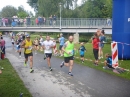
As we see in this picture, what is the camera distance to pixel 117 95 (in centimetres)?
724

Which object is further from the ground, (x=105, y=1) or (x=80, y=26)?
(x=105, y=1)

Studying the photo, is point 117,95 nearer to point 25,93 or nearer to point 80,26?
point 25,93

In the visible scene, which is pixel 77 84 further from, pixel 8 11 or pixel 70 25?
pixel 8 11

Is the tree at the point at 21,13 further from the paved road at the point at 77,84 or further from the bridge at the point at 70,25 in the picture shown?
the paved road at the point at 77,84

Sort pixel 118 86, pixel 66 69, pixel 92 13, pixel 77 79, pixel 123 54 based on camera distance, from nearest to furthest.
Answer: pixel 118 86
pixel 77 79
pixel 66 69
pixel 123 54
pixel 92 13

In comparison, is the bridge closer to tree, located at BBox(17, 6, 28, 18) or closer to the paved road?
the paved road

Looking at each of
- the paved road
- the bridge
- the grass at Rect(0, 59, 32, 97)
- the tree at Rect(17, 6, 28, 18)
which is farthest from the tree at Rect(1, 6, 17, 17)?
the grass at Rect(0, 59, 32, 97)

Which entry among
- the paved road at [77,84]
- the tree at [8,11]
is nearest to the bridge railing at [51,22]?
the paved road at [77,84]

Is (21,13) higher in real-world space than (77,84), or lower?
higher

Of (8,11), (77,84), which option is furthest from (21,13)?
(77,84)

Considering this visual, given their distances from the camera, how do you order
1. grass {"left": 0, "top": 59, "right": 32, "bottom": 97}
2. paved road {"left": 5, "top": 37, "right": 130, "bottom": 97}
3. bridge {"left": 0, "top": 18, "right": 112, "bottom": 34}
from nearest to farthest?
grass {"left": 0, "top": 59, "right": 32, "bottom": 97} < paved road {"left": 5, "top": 37, "right": 130, "bottom": 97} < bridge {"left": 0, "top": 18, "right": 112, "bottom": 34}

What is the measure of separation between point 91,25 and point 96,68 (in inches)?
1018

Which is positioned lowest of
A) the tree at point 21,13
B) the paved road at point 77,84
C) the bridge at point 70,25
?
the paved road at point 77,84

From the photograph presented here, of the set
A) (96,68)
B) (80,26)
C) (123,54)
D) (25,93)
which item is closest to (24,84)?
(25,93)
